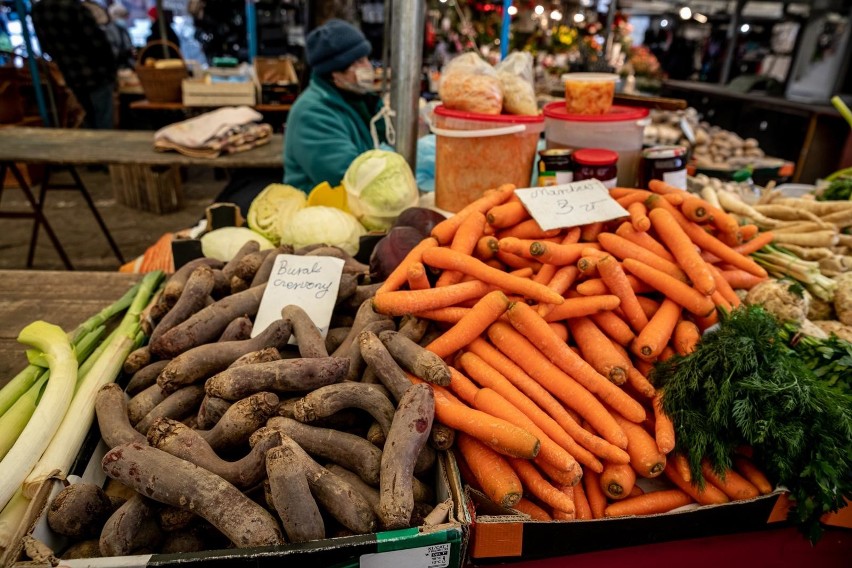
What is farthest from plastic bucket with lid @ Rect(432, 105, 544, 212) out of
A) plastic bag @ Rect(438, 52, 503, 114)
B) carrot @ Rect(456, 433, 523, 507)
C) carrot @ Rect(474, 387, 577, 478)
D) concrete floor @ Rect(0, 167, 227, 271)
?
concrete floor @ Rect(0, 167, 227, 271)

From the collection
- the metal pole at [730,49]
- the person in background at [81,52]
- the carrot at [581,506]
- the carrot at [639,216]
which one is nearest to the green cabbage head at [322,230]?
the carrot at [639,216]

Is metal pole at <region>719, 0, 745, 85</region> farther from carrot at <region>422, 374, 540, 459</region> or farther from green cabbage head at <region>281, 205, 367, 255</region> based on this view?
carrot at <region>422, 374, 540, 459</region>

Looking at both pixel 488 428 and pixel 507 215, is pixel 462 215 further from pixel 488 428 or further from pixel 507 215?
pixel 488 428

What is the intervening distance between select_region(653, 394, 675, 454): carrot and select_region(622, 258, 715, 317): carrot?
0.34 m

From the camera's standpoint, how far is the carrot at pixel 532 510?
130 centimetres

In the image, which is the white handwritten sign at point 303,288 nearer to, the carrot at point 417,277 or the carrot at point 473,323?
the carrot at point 417,277

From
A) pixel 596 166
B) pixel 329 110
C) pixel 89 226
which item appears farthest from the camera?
pixel 89 226

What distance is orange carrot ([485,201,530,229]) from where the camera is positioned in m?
1.77

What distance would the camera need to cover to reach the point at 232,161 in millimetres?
4621

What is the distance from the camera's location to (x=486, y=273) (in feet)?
5.30

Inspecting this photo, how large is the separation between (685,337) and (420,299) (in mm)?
811

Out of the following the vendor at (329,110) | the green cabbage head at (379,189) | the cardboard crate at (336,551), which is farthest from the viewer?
the vendor at (329,110)

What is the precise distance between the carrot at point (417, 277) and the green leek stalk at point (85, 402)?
3.05 feet

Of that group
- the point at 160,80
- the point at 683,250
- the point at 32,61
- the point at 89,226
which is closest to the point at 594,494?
the point at 683,250
